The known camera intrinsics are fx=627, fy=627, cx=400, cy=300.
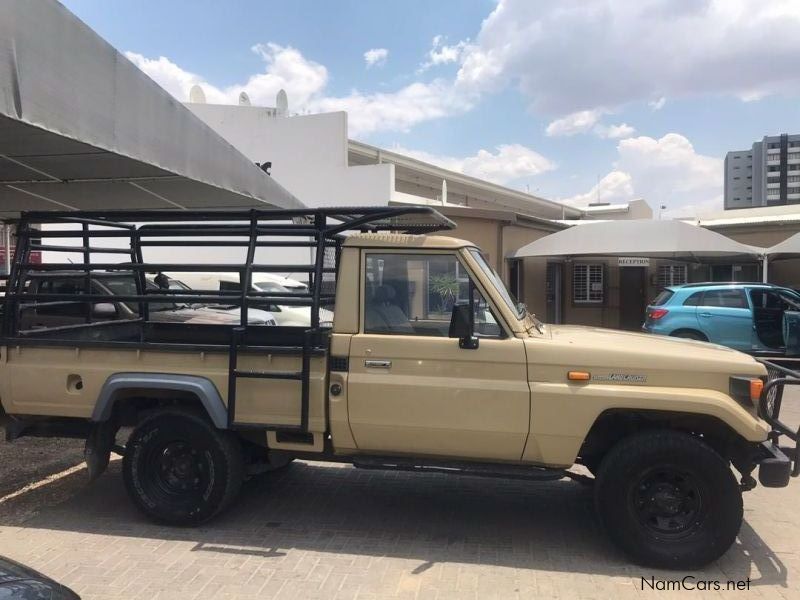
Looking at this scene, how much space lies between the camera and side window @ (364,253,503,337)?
4.23 meters

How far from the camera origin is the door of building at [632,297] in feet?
64.7

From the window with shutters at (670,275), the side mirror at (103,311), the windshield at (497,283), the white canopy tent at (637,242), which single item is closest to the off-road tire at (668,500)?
the windshield at (497,283)

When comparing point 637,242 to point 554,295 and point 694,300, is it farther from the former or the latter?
point 694,300

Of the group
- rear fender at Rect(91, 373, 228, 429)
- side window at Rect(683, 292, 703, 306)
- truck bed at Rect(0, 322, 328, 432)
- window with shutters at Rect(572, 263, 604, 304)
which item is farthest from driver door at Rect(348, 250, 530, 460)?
window with shutters at Rect(572, 263, 604, 304)

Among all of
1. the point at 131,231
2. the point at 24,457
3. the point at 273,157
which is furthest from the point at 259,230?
the point at 273,157

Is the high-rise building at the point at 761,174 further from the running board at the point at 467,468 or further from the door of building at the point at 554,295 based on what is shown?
the running board at the point at 467,468

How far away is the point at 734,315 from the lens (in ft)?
39.5

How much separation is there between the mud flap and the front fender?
9.99ft

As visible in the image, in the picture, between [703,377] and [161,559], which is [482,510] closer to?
[703,377]

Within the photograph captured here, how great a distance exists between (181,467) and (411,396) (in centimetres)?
183

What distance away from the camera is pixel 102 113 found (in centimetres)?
574

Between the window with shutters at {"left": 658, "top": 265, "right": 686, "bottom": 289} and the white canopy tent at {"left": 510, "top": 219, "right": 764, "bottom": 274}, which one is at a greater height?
the white canopy tent at {"left": 510, "top": 219, "right": 764, "bottom": 274}

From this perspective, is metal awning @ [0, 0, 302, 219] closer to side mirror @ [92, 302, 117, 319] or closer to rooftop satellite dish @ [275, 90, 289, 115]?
side mirror @ [92, 302, 117, 319]

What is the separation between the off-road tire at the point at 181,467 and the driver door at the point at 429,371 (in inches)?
39.6
